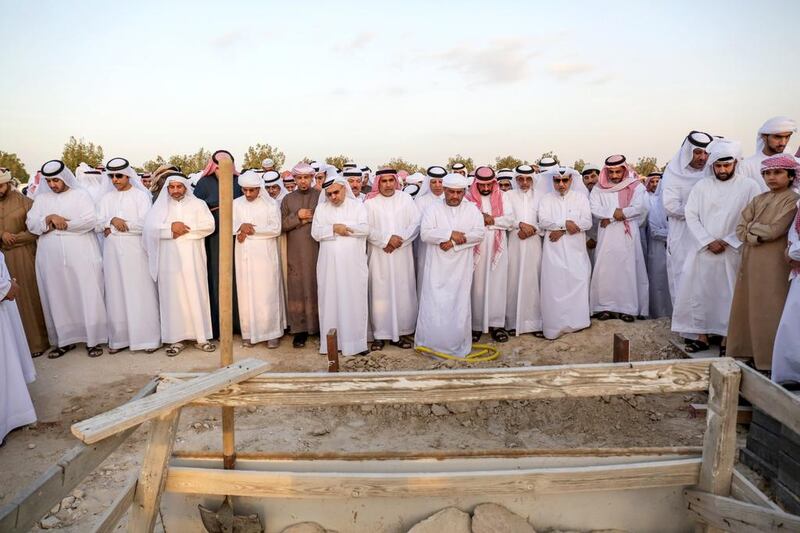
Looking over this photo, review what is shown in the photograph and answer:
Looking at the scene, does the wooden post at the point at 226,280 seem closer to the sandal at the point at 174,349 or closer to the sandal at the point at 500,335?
the sandal at the point at 174,349

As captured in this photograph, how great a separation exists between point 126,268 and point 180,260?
661mm

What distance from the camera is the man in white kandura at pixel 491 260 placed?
21.3 feet

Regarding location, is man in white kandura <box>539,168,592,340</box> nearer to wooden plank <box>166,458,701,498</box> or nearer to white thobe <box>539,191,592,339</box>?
white thobe <box>539,191,592,339</box>

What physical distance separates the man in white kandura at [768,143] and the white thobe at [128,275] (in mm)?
6483

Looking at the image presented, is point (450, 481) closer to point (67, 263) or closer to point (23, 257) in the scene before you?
point (67, 263)

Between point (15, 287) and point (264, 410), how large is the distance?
2253 millimetres

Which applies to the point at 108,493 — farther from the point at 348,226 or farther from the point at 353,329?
the point at 348,226

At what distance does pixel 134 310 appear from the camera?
20.7ft

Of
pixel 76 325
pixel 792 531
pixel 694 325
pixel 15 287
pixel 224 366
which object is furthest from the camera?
pixel 76 325

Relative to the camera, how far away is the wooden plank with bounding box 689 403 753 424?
417 cm

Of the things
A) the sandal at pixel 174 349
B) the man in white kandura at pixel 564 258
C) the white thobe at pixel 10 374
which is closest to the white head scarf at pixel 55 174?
the white thobe at pixel 10 374

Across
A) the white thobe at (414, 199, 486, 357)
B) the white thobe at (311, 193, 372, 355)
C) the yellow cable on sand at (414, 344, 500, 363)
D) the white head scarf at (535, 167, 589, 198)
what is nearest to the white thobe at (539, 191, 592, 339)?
the white head scarf at (535, 167, 589, 198)

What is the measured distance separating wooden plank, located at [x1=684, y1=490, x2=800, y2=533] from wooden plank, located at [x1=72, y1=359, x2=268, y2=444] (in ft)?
7.05

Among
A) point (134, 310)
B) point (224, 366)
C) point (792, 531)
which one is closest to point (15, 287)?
point (134, 310)
